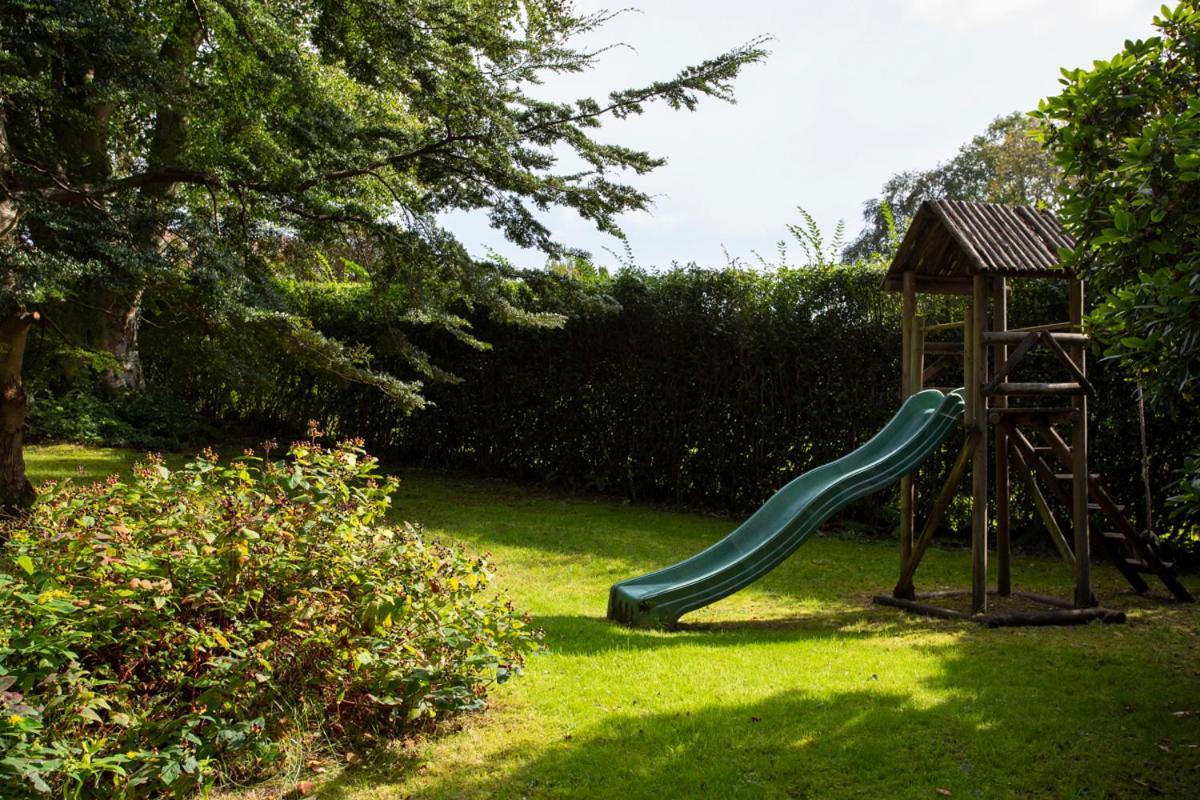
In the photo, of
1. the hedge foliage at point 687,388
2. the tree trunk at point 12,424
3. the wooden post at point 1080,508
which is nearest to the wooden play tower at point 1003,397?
the wooden post at point 1080,508

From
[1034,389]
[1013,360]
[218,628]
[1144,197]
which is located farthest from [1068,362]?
[218,628]

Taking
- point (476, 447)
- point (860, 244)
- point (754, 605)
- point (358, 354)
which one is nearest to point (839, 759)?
point (754, 605)

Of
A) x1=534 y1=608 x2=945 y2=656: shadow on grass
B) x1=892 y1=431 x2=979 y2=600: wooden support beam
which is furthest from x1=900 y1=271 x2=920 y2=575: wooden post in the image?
x1=534 y1=608 x2=945 y2=656: shadow on grass

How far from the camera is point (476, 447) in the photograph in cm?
1408

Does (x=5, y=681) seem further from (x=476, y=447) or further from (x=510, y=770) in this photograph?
(x=476, y=447)

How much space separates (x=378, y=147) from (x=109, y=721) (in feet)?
21.6

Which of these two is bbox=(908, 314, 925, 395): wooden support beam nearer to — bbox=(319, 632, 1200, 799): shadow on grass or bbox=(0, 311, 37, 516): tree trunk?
bbox=(319, 632, 1200, 799): shadow on grass

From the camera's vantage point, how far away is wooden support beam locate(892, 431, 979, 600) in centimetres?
714

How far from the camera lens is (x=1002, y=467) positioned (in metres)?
7.59

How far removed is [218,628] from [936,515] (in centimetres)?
543

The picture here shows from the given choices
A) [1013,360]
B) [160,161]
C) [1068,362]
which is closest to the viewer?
[1013,360]

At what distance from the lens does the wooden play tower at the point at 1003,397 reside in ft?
22.8

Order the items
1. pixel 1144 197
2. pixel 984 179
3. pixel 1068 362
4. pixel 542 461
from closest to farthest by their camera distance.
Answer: pixel 1144 197 < pixel 1068 362 < pixel 542 461 < pixel 984 179

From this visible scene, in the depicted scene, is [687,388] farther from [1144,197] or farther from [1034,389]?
[1144,197]
